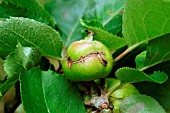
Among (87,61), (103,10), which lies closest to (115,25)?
(103,10)

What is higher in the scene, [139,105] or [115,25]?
[115,25]

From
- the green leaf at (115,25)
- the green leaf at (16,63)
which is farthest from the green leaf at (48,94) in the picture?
the green leaf at (115,25)

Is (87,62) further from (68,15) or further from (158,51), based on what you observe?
(68,15)

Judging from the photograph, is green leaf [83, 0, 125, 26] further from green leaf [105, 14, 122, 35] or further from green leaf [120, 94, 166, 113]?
green leaf [120, 94, 166, 113]

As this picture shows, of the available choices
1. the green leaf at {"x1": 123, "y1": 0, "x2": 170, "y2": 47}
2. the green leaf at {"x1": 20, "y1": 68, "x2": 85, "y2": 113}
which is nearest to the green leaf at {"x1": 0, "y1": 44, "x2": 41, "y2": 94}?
the green leaf at {"x1": 20, "y1": 68, "x2": 85, "y2": 113}

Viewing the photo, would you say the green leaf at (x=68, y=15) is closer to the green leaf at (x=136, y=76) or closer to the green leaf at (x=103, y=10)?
the green leaf at (x=103, y=10)

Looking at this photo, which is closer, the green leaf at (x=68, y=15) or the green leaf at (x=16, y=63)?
the green leaf at (x=16, y=63)

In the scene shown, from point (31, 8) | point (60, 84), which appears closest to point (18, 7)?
point (31, 8)
